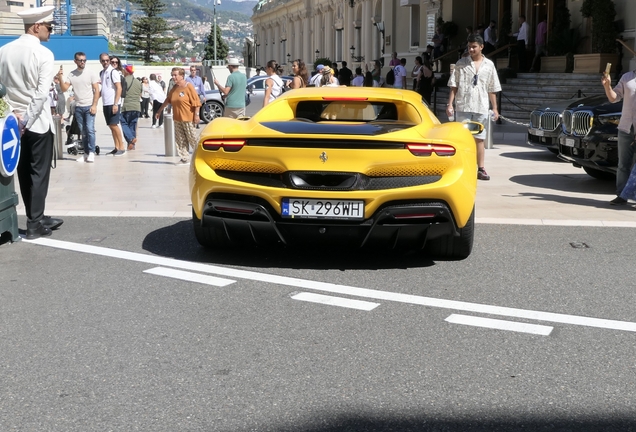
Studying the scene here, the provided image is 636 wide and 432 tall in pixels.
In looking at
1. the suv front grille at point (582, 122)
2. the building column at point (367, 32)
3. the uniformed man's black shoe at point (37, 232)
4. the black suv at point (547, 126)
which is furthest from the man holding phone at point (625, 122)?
the building column at point (367, 32)

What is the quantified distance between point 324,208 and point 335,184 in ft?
0.62

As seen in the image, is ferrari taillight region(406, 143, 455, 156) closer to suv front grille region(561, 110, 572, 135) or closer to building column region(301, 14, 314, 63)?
suv front grille region(561, 110, 572, 135)

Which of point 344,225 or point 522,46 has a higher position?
point 522,46

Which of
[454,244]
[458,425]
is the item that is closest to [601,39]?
[454,244]

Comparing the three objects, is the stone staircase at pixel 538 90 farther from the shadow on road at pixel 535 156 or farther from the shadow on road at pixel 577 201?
the shadow on road at pixel 577 201

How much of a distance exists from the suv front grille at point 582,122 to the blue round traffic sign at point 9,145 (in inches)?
276

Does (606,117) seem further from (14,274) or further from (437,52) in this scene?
(437,52)

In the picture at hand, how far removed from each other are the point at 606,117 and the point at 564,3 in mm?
18983

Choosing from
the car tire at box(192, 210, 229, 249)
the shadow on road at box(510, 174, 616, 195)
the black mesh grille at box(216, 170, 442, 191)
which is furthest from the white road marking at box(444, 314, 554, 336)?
the shadow on road at box(510, 174, 616, 195)

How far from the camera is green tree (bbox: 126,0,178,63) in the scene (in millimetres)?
112500

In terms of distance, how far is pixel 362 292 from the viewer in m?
5.95

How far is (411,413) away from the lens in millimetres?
3809

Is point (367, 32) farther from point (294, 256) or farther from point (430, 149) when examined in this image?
point (430, 149)

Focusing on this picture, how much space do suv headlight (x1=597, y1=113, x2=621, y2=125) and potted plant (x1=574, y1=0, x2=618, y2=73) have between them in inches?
532
